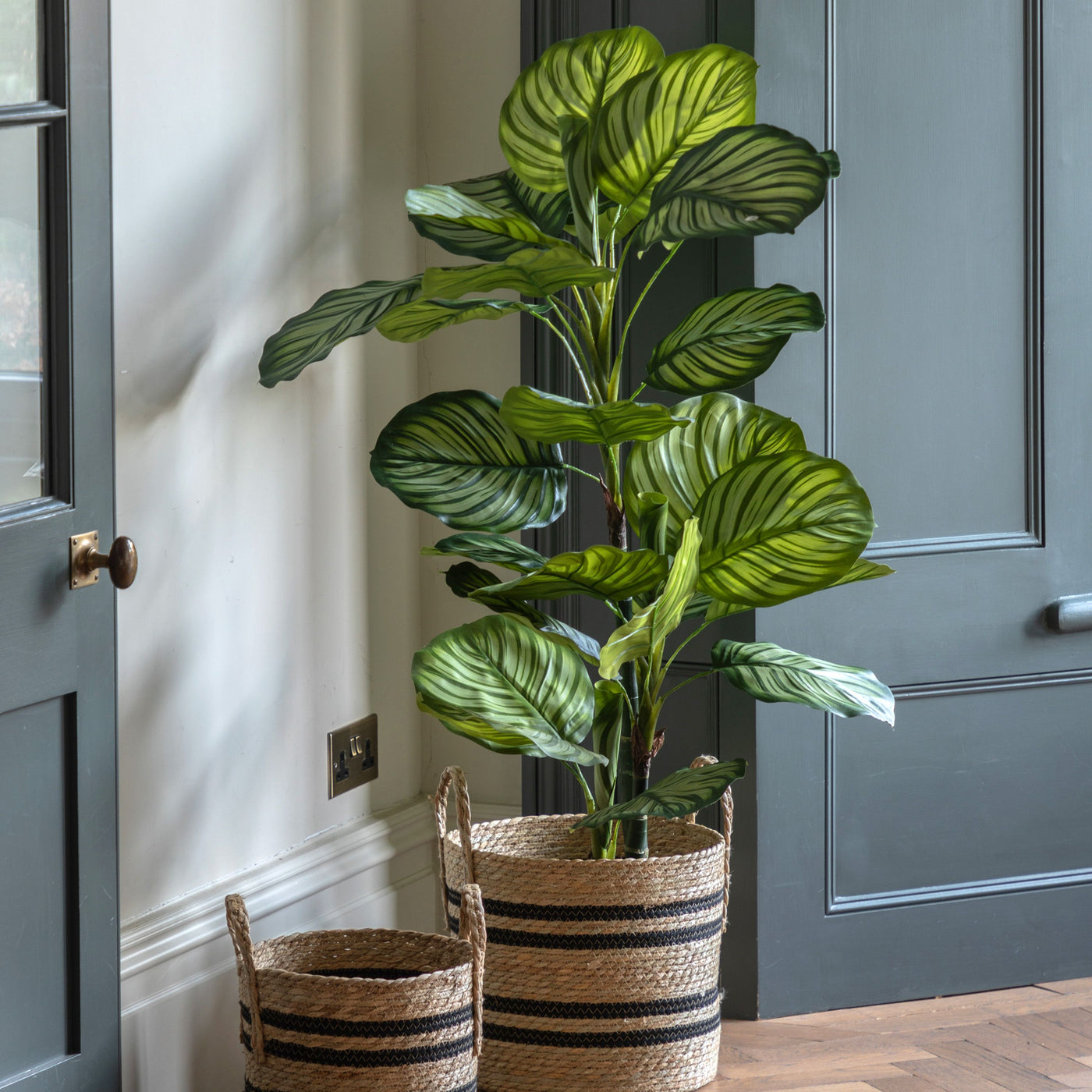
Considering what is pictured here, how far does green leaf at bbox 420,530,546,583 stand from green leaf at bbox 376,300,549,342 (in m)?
0.29

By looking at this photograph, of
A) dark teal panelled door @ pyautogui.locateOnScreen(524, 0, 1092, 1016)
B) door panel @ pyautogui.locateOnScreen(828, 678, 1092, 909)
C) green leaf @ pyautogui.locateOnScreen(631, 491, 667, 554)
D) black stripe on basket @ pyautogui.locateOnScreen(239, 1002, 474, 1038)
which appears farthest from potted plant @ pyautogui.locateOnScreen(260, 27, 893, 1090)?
door panel @ pyautogui.locateOnScreen(828, 678, 1092, 909)

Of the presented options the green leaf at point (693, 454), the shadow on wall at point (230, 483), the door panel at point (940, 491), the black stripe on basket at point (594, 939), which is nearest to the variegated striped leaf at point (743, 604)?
the green leaf at point (693, 454)

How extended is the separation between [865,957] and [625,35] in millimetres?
1566

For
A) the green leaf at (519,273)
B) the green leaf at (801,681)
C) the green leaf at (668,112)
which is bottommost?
the green leaf at (801,681)

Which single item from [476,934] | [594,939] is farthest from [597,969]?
[476,934]

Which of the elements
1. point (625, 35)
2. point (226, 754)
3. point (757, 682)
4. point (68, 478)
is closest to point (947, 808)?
point (757, 682)

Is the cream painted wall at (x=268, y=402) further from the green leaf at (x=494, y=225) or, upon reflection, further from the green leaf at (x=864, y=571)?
the green leaf at (x=864, y=571)

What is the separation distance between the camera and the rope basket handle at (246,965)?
1.78m

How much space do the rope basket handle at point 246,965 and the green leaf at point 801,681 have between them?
723 millimetres

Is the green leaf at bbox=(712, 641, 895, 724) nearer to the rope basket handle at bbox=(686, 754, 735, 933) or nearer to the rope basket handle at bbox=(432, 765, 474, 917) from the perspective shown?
the rope basket handle at bbox=(686, 754, 735, 933)

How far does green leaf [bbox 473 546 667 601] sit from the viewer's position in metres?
1.79

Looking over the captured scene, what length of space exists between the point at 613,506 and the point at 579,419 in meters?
0.23

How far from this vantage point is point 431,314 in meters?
1.87

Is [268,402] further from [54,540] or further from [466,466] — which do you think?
[54,540]
